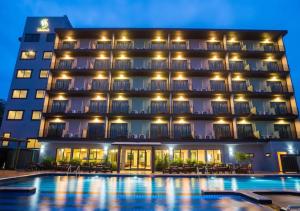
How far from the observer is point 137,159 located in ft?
84.7

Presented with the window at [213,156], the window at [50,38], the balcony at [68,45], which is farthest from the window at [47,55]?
the window at [213,156]

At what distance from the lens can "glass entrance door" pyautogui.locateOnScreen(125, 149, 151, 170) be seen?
2550 cm

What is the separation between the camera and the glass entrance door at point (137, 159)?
83.7 feet

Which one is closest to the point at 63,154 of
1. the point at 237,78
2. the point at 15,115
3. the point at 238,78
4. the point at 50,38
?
the point at 15,115

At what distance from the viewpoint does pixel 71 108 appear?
2808 cm

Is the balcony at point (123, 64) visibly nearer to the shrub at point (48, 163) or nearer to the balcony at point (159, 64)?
the balcony at point (159, 64)

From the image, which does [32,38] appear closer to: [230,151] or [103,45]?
[103,45]

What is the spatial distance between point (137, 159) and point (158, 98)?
29.0ft

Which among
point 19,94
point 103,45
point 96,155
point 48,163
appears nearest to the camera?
point 48,163

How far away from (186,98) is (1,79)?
563 ft

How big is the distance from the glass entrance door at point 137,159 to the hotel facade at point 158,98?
0.41 ft

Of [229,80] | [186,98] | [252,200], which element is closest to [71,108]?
[186,98]

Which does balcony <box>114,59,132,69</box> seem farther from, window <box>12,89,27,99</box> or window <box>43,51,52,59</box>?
window <box>12,89,27,99</box>

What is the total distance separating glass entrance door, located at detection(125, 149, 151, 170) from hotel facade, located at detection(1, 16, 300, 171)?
13cm
